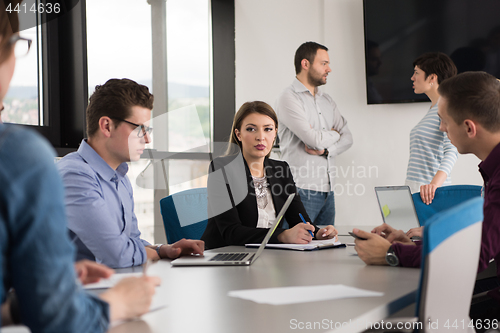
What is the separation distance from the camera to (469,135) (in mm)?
1583

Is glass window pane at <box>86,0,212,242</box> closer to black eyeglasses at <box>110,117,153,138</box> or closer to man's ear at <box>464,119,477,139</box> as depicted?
black eyeglasses at <box>110,117,153,138</box>

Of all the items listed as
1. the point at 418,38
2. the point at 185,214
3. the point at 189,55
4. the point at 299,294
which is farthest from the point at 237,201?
the point at 418,38

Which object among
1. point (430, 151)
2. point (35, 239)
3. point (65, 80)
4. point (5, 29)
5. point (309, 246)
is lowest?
point (309, 246)

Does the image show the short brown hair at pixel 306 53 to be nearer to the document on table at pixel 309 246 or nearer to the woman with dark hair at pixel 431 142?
the woman with dark hair at pixel 431 142

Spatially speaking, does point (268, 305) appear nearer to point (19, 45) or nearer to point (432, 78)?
point (19, 45)

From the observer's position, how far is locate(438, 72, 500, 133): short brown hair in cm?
154

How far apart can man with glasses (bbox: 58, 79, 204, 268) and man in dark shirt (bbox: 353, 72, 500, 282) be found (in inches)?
24.8

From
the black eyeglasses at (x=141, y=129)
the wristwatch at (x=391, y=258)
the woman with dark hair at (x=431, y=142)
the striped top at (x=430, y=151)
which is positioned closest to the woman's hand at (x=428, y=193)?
the woman with dark hair at (x=431, y=142)

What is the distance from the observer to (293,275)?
1.27 metres

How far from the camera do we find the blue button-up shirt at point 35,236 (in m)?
0.51

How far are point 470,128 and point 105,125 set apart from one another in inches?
52.2

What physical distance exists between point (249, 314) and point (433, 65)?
285 centimetres

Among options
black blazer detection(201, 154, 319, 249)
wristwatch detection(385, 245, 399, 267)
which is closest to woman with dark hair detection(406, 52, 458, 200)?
black blazer detection(201, 154, 319, 249)

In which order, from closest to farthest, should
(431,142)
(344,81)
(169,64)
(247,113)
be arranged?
(247,113) < (431,142) < (169,64) < (344,81)
